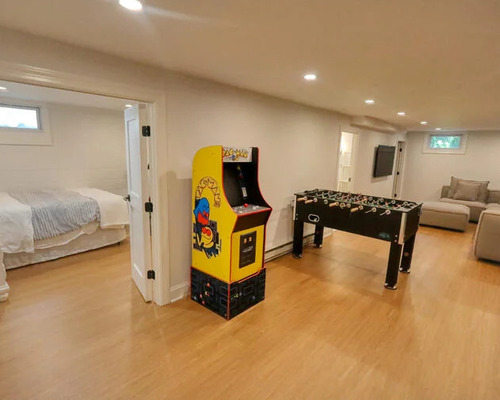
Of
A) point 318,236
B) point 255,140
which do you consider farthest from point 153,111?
point 318,236

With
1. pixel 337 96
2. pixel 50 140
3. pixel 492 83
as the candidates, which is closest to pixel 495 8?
pixel 492 83

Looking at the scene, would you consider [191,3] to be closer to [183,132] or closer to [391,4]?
[391,4]

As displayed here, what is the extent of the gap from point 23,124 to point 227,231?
14.2 ft

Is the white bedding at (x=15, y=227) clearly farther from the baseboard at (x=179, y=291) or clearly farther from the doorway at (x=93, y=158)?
the baseboard at (x=179, y=291)

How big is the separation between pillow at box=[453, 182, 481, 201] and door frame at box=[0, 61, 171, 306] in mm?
7177

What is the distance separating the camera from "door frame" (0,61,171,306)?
1.76 m

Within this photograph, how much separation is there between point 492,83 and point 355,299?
2.42m

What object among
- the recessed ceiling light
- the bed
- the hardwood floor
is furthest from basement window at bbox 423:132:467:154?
the recessed ceiling light

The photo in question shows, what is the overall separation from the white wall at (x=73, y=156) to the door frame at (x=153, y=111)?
3.44 metres

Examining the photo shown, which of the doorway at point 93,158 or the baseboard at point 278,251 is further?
the baseboard at point 278,251

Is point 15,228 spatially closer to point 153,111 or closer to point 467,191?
point 153,111

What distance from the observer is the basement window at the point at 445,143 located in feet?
23.4

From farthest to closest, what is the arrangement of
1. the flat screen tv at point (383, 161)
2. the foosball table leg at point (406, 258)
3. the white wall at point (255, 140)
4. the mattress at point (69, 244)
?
the flat screen tv at point (383, 161)
the foosball table leg at point (406, 258)
the mattress at point (69, 244)
the white wall at point (255, 140)

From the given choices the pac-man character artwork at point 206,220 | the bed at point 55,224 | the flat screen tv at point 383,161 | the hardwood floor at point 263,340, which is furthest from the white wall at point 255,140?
the bed at point 55,224
